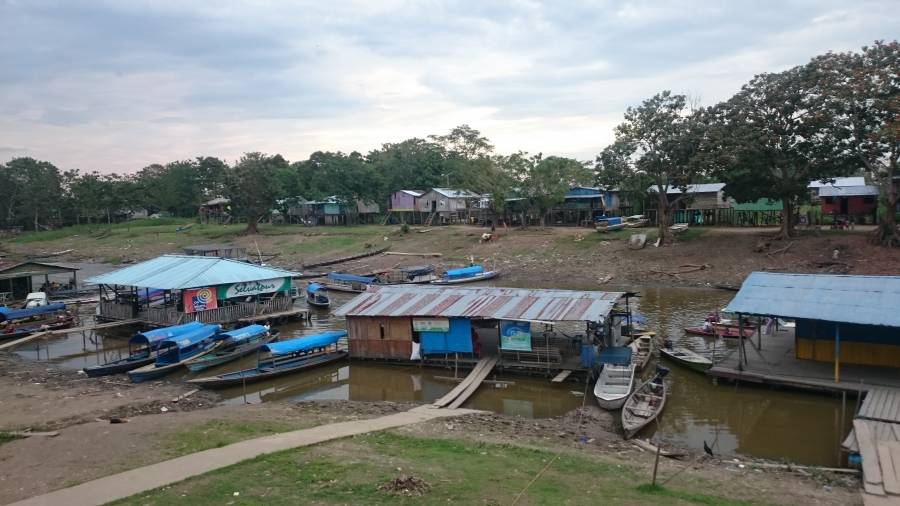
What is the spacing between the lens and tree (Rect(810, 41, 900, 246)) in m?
46.1

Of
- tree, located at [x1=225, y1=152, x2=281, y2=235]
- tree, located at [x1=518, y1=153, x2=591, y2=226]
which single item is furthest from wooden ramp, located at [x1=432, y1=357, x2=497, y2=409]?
tree, located at [x1=225, y1=152, x2=281, y2=235]

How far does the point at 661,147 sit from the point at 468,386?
1590 inches

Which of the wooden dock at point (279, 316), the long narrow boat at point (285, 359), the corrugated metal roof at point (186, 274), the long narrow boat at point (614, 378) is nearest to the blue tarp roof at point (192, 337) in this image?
the long narrow boat at point (285, 359)

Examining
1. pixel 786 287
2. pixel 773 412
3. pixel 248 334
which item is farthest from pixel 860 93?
pixel 248 334

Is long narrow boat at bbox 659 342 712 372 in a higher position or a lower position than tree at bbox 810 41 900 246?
lower

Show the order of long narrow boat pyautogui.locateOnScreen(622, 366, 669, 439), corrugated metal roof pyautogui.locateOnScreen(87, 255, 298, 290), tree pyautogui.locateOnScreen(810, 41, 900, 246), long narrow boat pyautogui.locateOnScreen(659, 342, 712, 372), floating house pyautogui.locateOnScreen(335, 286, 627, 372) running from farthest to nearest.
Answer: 1. tree pyautogui.locateOnScreen(810, 41, 900, 246)
2. corrugated metal roof pyautogui.locateOnScreen(87, 255, 298, 290)
3. floating house pyautogui.locateOnScreen(335, 286, 627, 372)
4. long narrow boat pyautogui.locateOnScreen(659, 342, 712, 372)
5. long narrow boat pyautogui.locateOnScreen(622, 366, 669, 439)

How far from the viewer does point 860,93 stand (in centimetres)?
4666

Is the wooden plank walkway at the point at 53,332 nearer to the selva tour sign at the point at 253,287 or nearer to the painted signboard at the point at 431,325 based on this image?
the selva tour sign at the point at 253,287

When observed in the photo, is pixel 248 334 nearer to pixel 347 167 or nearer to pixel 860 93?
pixel 860 93

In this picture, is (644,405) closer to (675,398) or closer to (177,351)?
(675,398)

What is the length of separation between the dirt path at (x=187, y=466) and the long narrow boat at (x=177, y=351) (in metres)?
13.7

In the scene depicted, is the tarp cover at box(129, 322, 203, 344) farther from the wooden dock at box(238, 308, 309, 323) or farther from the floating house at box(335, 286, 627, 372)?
the floating house at box(335, 286, 627, 372)

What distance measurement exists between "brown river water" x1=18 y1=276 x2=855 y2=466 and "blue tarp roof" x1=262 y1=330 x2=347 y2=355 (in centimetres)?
127

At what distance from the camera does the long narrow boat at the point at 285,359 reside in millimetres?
27516
